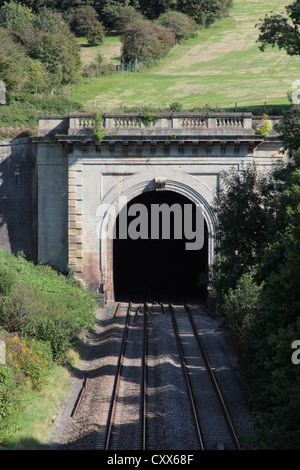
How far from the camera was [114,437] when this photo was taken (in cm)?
1552

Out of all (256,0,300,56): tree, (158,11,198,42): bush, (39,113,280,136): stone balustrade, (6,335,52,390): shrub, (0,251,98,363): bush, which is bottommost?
(6,335,52,390): shrub

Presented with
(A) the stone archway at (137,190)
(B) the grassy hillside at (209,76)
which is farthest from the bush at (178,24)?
(A) the stone archway at (137,190)

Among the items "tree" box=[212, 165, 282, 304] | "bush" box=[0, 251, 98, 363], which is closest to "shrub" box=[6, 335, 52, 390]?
"bush" box=[0, 251, 98, 363]

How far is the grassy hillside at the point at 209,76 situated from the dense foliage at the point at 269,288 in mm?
26520

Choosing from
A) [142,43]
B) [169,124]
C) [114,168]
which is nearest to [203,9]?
[142,43]

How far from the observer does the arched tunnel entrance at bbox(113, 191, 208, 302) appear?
121 ft

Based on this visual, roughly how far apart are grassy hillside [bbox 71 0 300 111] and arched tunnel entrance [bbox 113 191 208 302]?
10612mm

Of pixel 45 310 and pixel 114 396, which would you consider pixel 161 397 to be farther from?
pixel 45 310

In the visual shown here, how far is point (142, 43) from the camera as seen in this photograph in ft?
240

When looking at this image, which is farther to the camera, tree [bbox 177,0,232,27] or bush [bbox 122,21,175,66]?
tree [bbox 177,0,232,27]

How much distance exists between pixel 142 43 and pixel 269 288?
6246cm

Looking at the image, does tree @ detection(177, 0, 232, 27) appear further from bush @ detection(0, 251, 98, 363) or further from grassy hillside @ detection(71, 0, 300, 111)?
bush @ detection(0, 251, 98, 363)

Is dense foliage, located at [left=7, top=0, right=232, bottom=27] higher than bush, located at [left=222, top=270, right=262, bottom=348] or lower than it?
higher

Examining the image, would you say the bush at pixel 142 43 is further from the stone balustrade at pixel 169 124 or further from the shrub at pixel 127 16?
the stone balustrade at pixel 169 124
